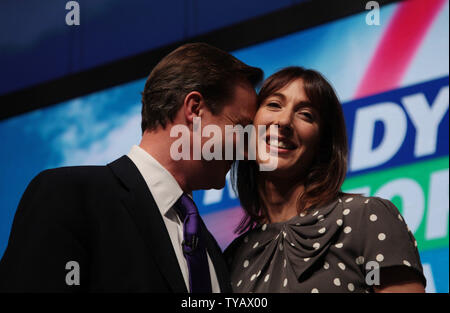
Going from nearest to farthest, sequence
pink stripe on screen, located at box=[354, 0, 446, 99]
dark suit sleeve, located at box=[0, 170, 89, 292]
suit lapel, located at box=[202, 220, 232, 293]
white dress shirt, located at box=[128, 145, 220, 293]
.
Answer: dark suit sleeve, located at box=[0, 170, 89, 292], white dress shirt, located at box=[128, 145, 220, 293], suit lapel, located at box=[202, 220, 232, 293], pink stripe on screen, located at box=[354, 0, 446, 99]

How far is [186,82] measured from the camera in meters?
1.82

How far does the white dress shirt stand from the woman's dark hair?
0.44 meters

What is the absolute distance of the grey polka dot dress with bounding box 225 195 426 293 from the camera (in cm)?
168

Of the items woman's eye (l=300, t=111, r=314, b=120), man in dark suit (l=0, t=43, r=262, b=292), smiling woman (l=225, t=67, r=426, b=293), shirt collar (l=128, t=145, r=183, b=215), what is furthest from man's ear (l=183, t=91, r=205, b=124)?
woman's eye (l=300, t=111, r=314, b=120)

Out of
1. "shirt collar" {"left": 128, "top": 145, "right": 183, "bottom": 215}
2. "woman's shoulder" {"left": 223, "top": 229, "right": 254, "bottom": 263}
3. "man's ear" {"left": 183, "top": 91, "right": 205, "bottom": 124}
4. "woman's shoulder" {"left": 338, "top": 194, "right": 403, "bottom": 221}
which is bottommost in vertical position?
"woman's shoulder" {"left": 223, "top": 229, "right": 254, "bottom": 263}

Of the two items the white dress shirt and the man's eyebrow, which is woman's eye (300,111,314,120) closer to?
the man's eyebrow

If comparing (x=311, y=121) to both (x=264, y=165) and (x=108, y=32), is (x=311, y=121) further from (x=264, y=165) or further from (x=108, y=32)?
(x=108, y=32)

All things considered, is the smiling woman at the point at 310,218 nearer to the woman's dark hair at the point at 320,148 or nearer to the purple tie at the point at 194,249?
the woman's dark hair at the point at 320,148

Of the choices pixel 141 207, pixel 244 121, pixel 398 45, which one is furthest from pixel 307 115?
pixel 398 45

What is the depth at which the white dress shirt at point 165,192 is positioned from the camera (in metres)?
1.59

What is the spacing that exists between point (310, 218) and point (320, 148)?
1.08 ft

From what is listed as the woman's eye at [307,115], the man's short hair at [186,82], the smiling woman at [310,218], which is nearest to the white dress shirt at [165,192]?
the man's short hair at [186,82]

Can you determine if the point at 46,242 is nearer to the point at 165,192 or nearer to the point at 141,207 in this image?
the point at 141,207

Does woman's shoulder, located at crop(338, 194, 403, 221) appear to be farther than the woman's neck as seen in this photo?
No
